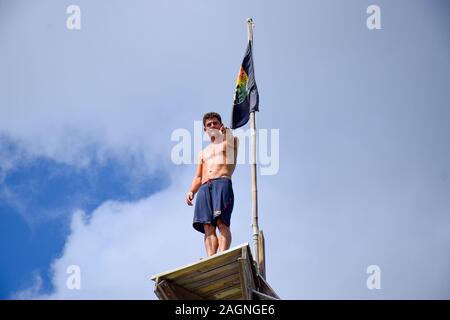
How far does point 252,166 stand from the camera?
45.3 feet

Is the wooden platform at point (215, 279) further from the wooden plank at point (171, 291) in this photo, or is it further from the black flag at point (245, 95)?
the black flag at point (245, 95)

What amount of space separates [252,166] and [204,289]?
9.72 ft

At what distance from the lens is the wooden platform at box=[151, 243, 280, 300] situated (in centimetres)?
1088

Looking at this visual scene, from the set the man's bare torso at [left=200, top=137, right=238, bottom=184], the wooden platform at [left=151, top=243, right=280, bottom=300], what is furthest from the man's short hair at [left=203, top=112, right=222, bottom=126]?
the wooden platform at [left=151, top=243, right=280, bottom=300]

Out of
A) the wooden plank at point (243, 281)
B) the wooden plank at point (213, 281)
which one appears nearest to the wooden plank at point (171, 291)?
the wooden plank at point (213, 281)

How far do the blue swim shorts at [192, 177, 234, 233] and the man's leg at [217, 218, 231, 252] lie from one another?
0.06 metres

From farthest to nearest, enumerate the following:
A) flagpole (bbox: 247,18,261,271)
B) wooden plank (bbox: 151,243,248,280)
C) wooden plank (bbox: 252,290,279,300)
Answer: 1. flagpole (bbox: 247,18,261,271)
2. wooden plank (bbox: 252,290,279,300)
3. wooden plank (bbox: 151,243,248,280)

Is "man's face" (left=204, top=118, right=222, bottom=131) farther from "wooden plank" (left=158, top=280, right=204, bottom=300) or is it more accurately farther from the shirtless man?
"wooden plank" (left=158, top=280, right=204, bottom=300)

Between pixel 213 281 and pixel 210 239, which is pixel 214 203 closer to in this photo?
pixel 210 239

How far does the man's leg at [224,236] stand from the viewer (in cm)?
1168

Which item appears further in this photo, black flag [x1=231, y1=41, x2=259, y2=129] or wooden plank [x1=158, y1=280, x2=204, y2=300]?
black flag [x1=231, y1=41, x2=259, y2=129]

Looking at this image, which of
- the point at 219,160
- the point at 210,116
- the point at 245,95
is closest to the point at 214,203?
the point at 219,160
